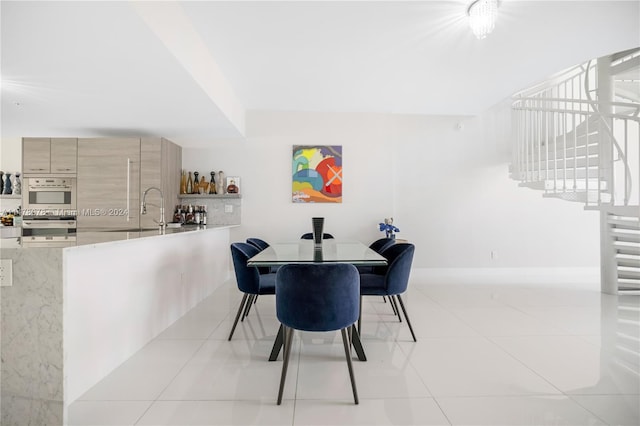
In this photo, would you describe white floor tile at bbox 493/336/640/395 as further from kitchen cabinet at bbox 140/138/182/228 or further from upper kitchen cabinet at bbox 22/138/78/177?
upper kitchen cabinet at bbox 22/138/78/177

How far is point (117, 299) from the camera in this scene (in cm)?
229

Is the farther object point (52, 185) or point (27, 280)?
point (52, 185)

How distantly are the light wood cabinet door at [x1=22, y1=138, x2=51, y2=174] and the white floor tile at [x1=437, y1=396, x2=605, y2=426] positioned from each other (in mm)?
5750

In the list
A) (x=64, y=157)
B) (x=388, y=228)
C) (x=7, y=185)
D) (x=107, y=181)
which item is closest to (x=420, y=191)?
(x=388, y=228)

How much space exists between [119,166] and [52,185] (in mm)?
1005

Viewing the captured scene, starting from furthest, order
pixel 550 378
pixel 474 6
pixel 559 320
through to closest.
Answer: pixel 559 320
pixel 474 6
pixel 550 378

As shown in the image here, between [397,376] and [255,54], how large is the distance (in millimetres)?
3385

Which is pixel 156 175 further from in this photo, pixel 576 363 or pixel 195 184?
pixel 576 363

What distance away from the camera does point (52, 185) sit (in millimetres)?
4605

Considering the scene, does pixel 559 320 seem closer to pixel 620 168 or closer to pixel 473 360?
pixel 473 360

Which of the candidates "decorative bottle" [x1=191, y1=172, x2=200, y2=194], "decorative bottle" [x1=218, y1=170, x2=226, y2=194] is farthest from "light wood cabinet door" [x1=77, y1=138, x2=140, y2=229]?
"decorative bottle" [x1=218, y1=170, x2=226, y2=194]

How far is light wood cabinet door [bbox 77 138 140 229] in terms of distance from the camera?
4.60 m

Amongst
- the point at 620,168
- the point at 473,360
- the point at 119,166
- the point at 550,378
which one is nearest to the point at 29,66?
the point at 119,166

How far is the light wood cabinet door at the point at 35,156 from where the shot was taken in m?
4.60
